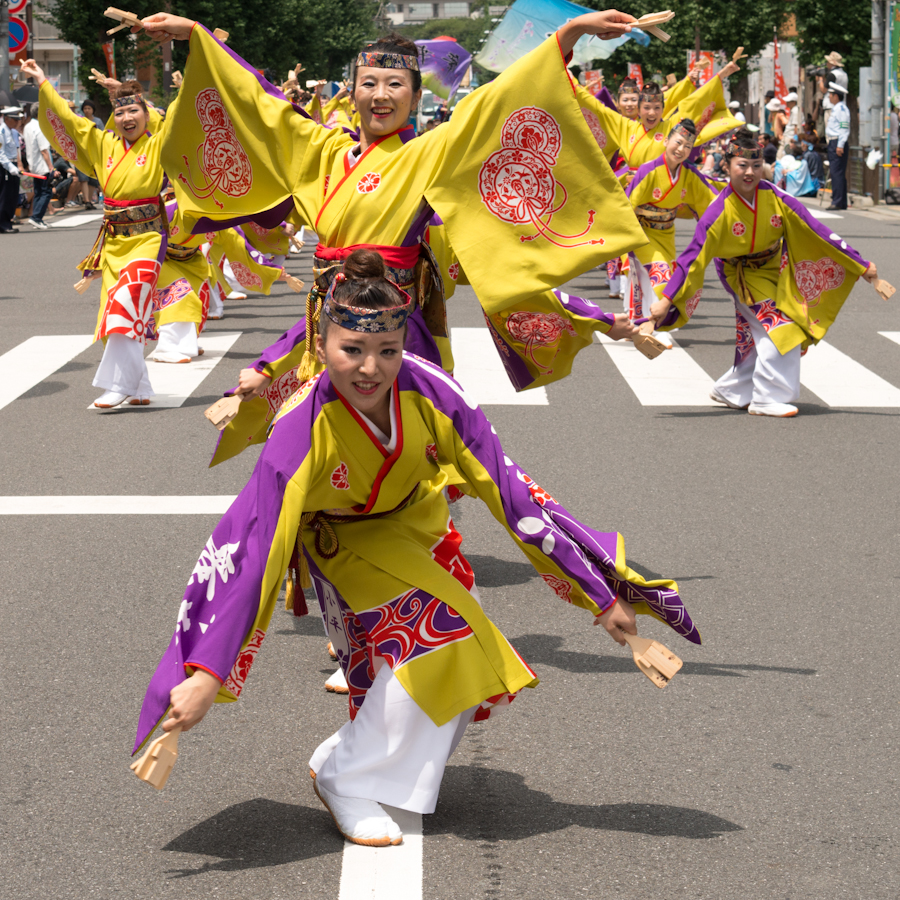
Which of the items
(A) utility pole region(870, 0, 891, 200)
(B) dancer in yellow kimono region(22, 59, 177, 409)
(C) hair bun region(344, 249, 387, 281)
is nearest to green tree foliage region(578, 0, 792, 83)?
(A) utility pole region(870, 0, 891, 200)

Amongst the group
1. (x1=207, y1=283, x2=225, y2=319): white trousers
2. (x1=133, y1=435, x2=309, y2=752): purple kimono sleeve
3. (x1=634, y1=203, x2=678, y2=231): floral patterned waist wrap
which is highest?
(x1=133, y1=435, x2=309, y2=752): purple kimono sleeve

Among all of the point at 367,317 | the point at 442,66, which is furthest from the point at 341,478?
the point at 442,66

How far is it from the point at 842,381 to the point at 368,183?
20.0 feet

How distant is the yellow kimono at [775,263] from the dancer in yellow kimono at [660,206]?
81.6 inches

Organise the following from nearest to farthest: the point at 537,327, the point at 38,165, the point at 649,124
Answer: the point at 537,327, the point at 649,124, the point at 38,165

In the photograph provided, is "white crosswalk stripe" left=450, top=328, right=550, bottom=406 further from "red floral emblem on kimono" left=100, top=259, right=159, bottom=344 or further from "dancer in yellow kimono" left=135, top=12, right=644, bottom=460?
"dancer in yellow kimono" left=135, top=12, right=644, bottom=460

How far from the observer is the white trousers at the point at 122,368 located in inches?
334

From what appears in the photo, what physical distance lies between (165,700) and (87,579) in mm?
2426

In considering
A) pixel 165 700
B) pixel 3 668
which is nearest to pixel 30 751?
pixel 3 668

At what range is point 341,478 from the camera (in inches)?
130

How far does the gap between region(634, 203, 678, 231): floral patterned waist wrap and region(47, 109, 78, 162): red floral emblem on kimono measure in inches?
180

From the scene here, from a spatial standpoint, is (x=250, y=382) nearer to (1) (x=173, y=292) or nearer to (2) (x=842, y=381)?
(1) (x=173, y=292)

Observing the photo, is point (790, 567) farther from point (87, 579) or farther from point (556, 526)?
point (87, 579)

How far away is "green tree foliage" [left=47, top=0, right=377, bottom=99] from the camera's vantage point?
3816 centimetres
